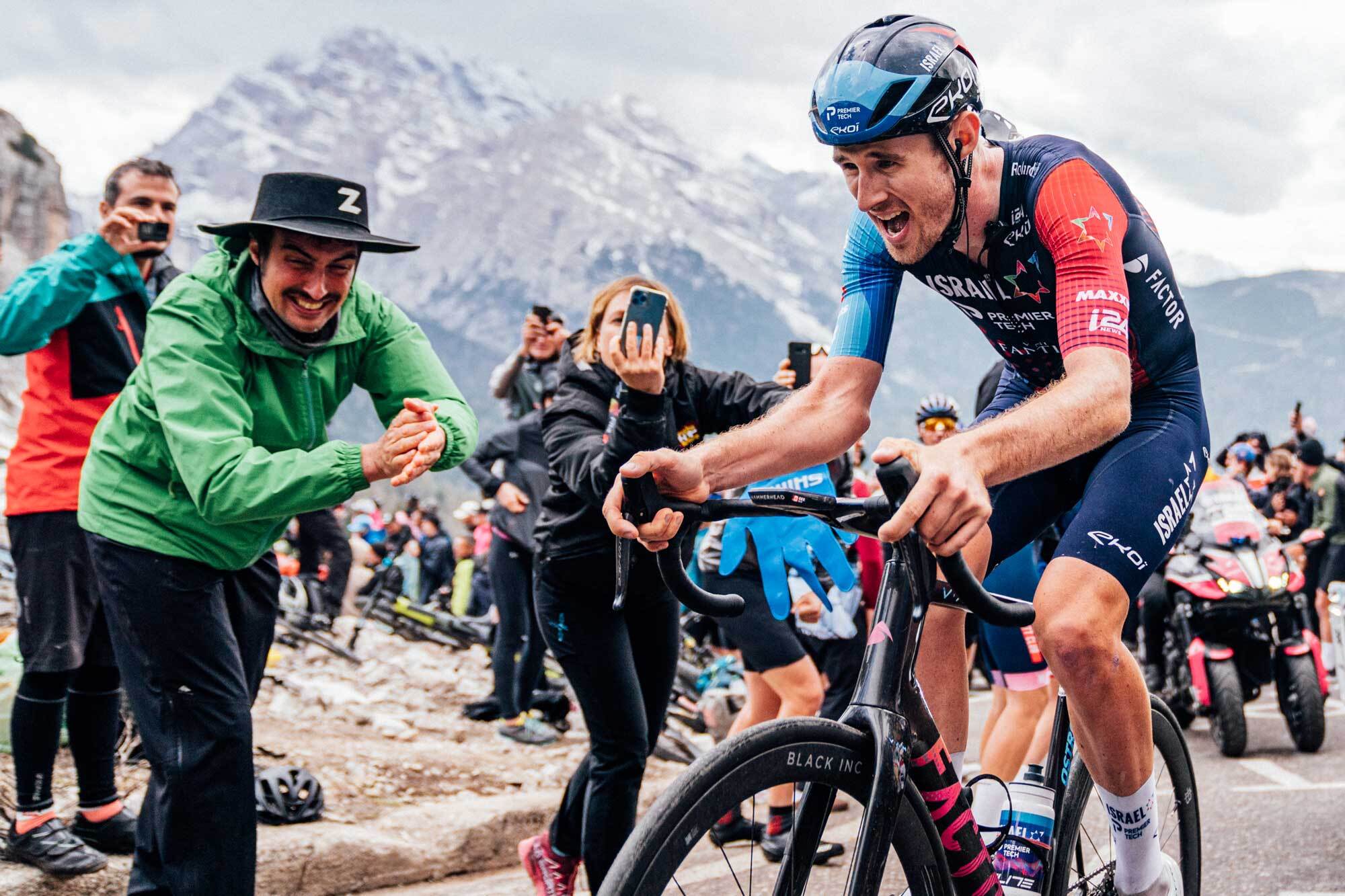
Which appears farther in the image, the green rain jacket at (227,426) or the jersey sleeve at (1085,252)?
the green rain jacket at (227,426)

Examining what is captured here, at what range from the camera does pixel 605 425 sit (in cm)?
416

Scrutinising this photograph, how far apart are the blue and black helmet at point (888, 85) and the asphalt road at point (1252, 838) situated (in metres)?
1.42

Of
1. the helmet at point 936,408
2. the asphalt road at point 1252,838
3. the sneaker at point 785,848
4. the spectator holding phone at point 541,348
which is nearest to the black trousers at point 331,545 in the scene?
the spectator holding phone at point 541,348

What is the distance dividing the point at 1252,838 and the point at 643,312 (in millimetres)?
3851

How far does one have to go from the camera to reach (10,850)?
4.02 meters

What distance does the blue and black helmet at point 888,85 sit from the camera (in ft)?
8.47

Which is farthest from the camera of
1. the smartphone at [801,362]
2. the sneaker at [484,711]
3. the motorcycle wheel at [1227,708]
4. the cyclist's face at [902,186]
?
the sneaker at [484,711]

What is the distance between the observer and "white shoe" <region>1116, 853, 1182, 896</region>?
302 cm

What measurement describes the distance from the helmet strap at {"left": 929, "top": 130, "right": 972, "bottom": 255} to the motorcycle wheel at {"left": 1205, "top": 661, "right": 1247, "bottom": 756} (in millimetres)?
5327

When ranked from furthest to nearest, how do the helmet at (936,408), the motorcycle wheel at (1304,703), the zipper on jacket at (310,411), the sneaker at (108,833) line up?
the helmet at (936,408), the motorcycle wheel at (1304,703), the sneaker at (108,833), the zipper on jacket at (310,411)

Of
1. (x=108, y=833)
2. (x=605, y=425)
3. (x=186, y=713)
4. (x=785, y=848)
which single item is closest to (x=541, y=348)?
(x=605, y=425)

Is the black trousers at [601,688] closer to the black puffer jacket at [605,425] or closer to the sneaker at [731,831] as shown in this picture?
the black puffer jacket at [605,425]

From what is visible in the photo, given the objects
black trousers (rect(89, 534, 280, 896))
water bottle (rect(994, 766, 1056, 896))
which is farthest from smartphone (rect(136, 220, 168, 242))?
water bottle (rect(994, 766, 1056, 896))

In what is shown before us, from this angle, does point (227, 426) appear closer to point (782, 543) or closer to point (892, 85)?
point (892, 85)
